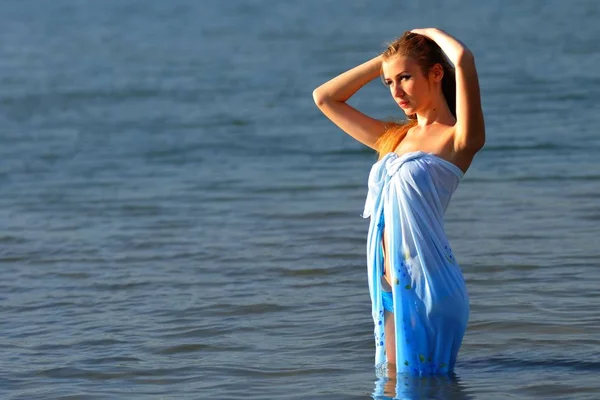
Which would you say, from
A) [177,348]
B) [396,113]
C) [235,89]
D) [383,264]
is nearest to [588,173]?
[396,113]

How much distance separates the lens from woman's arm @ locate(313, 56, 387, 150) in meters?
5.50

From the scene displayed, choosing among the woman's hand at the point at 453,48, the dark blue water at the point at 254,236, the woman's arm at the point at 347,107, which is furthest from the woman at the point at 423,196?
the dark blue water at the point at 254,236

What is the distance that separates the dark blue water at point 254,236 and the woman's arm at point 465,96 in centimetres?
112

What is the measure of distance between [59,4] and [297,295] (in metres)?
33.6

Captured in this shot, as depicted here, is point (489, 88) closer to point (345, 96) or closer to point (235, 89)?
point (235, 89)

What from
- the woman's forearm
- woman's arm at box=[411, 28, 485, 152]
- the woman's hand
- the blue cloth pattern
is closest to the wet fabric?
the blue cloth pattern

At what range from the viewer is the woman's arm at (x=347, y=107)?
5.50 meters

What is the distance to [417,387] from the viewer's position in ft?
17.9

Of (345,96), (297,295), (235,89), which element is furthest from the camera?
(235,89)

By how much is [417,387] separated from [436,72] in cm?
135

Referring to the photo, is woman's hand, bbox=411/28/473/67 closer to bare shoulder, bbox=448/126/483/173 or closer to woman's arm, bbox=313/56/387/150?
bare shoulder, bbox=448/126/483/173

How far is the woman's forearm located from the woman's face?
177 millimetres

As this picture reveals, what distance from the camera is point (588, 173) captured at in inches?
438

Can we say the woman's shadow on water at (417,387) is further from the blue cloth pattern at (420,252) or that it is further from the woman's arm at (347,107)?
the woman's arm at (347,107)
